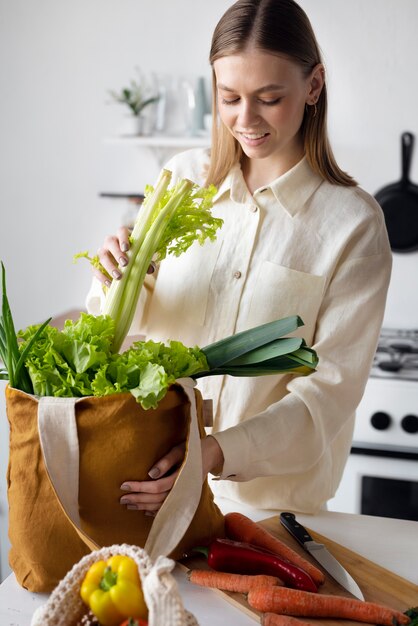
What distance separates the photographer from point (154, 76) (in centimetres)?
311

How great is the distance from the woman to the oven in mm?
1018

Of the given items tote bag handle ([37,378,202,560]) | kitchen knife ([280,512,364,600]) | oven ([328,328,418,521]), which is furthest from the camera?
oven ([328,328,418,521])

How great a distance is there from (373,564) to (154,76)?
235 centimetres

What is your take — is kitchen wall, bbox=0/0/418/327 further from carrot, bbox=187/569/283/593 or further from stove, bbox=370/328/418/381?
carrot, bbox=187/569/283/593

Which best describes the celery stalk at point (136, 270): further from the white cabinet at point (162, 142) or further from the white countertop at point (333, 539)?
the white cabinet at point (162, 142)

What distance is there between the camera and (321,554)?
3.89 ft

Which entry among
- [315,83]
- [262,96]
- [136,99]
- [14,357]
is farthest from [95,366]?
[136,99]

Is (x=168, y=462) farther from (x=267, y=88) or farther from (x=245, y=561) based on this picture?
(x=267, y=88)

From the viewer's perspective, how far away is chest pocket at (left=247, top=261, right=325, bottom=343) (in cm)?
141

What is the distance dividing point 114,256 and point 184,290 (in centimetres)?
26

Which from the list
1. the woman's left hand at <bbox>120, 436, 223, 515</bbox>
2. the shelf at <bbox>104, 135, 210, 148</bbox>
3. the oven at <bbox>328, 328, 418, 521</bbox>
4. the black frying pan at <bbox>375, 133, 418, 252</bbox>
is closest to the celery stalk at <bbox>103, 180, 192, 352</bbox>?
the woman's left hand at <bbox>120, 436, 223, 515</bbox>

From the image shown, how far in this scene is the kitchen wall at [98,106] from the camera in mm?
2979

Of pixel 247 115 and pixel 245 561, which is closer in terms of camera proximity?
pixel 245 561

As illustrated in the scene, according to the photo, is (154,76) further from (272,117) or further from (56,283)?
(272,117)
